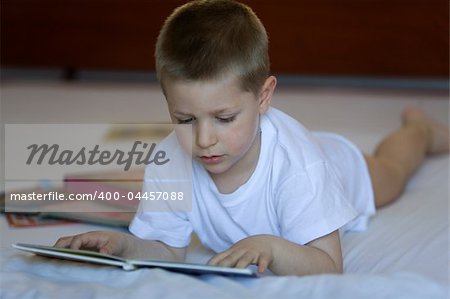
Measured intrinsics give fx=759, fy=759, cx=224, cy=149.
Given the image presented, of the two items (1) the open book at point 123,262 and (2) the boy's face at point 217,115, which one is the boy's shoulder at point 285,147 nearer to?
(2) the boy's face at point 217,115

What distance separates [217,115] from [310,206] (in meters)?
0.20

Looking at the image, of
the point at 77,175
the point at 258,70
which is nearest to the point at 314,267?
the point at 258,70

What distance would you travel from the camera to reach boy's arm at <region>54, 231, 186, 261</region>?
3.46ft

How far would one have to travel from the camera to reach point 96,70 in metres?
2.92

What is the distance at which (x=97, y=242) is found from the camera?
1061mm

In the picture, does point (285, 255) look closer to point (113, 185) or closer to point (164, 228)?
point (164, 228)

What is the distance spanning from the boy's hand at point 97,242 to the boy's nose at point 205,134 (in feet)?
0.67

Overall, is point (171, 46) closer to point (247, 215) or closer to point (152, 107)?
point (247, 215)

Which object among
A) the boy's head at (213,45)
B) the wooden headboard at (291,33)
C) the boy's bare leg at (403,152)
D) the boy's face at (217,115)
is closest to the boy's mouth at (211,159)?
the boy's face at (217,115)

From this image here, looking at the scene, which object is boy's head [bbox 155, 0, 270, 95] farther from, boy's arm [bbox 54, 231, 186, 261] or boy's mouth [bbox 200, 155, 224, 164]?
boy's arm [bbox 54, 231, 186, 261]

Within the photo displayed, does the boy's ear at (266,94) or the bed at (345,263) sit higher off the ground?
the boy's ear at (266,94)

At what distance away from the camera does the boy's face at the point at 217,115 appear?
97 centimetres

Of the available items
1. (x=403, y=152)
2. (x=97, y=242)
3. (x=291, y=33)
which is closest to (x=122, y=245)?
(x=97, y=242)

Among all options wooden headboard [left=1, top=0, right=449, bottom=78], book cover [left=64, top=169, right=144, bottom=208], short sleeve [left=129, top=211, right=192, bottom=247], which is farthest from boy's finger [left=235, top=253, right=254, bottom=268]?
wooden headboard [left=1, top=0, right=449, bottom=78]
